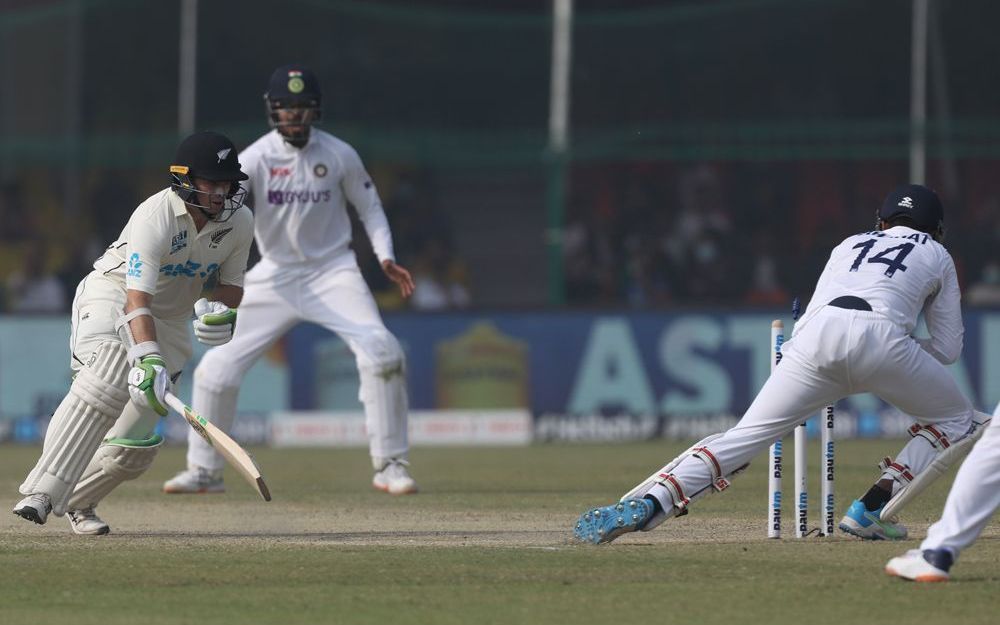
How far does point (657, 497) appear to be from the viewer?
21.9 feet

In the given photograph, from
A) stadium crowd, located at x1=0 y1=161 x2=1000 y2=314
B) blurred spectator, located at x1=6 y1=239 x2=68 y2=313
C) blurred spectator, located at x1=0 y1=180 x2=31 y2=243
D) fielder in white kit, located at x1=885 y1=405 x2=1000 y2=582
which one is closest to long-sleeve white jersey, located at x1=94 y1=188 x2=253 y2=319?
fielder in white kit, located at x1=885 y1=405 x2=1000 y2=582

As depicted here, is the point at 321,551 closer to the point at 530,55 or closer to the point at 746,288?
the point at 746,288

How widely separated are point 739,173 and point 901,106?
2576mm

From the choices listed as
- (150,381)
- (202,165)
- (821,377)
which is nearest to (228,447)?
(150,381)

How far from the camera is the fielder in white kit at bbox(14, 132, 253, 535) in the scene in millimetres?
7199

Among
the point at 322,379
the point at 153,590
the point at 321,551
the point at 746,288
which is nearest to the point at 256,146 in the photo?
the point at 321,551

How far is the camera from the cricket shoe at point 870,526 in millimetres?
7195

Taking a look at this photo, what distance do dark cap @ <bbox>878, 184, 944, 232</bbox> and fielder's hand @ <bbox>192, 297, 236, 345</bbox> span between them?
2857 millimetres

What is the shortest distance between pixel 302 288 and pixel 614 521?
12.0 feet

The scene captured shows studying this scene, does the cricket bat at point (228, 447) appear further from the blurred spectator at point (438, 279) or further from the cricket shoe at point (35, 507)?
the blurred spectator at point (438, 279)

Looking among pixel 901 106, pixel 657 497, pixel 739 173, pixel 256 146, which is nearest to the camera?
pixel 657 497

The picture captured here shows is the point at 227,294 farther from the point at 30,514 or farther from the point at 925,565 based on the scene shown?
the point at 925,565

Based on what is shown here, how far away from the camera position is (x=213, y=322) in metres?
7.62

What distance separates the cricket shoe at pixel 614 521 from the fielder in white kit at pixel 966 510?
3.90 ft
